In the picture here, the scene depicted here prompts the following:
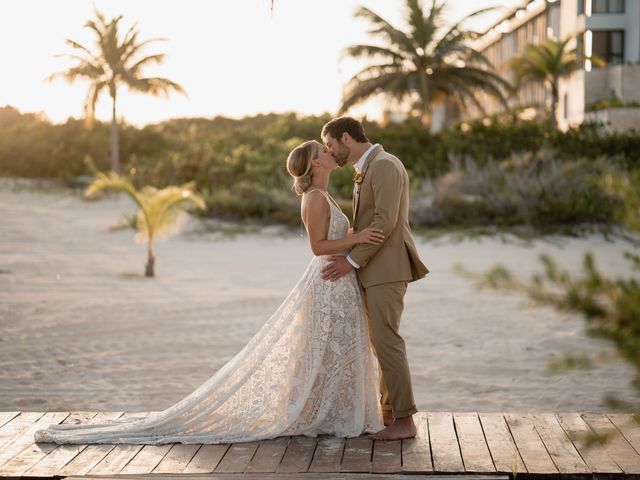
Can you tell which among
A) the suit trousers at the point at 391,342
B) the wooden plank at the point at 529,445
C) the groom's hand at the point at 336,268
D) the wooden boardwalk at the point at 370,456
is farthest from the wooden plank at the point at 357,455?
the groom's hand at the point at 336,268

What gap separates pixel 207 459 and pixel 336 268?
1.23 meters

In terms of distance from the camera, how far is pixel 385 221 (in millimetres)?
5043

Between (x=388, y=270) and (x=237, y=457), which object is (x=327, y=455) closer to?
(x=237, y=457)

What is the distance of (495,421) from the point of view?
18.2ft

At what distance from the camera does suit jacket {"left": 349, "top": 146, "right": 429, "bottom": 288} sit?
5059mm

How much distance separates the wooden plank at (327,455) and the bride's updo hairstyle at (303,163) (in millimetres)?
1371

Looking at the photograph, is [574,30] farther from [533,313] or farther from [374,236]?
[374,236]

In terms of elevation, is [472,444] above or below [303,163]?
below

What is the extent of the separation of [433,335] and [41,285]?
720 centimetres

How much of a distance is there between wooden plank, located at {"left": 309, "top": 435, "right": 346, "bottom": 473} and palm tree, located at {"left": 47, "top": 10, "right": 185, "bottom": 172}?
3359cm

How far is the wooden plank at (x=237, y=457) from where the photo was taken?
4656mm

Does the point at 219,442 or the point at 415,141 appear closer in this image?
the point at 219,442

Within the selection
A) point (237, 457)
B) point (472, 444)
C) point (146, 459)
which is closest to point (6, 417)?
point (146, 459)

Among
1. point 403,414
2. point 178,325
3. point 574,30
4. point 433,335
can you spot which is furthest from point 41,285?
point 574,30
